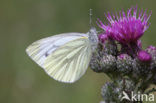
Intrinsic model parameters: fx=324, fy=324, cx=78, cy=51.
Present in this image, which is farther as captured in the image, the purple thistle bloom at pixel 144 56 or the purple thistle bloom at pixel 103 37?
the purple thistle bloom at pixel 103 37

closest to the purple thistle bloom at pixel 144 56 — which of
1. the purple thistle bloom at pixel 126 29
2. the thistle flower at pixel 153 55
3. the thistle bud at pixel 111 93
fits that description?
the thistle flower at pixel 153 55

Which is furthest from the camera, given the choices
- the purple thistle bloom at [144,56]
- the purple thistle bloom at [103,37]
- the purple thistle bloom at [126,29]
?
the purple thistle bloom at [103,37]

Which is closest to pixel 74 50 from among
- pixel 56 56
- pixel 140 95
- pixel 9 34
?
pixel 56 56

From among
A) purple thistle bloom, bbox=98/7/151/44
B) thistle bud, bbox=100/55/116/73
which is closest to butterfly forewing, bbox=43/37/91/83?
thistle bud, bbox=100/55/116/73

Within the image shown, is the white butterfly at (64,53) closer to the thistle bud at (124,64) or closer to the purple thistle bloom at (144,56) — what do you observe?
the thistle bud at (124,64)

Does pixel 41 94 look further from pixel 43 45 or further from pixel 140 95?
pixel 140 95

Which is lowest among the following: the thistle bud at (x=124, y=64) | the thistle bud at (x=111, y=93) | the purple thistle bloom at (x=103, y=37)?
the thistle bud at (x=111, y=93)

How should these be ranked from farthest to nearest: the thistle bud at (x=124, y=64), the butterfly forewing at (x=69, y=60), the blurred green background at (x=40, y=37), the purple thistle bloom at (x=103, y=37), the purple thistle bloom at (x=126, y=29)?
the blurred green background at (x=40, y=37), the butterfly forewing at (x=69, y=60), the purple thistle bloom at (x=103, y=37), the purple thistle bloom at (x=126, y=29), the thistle bud at (x=124, y=64)
